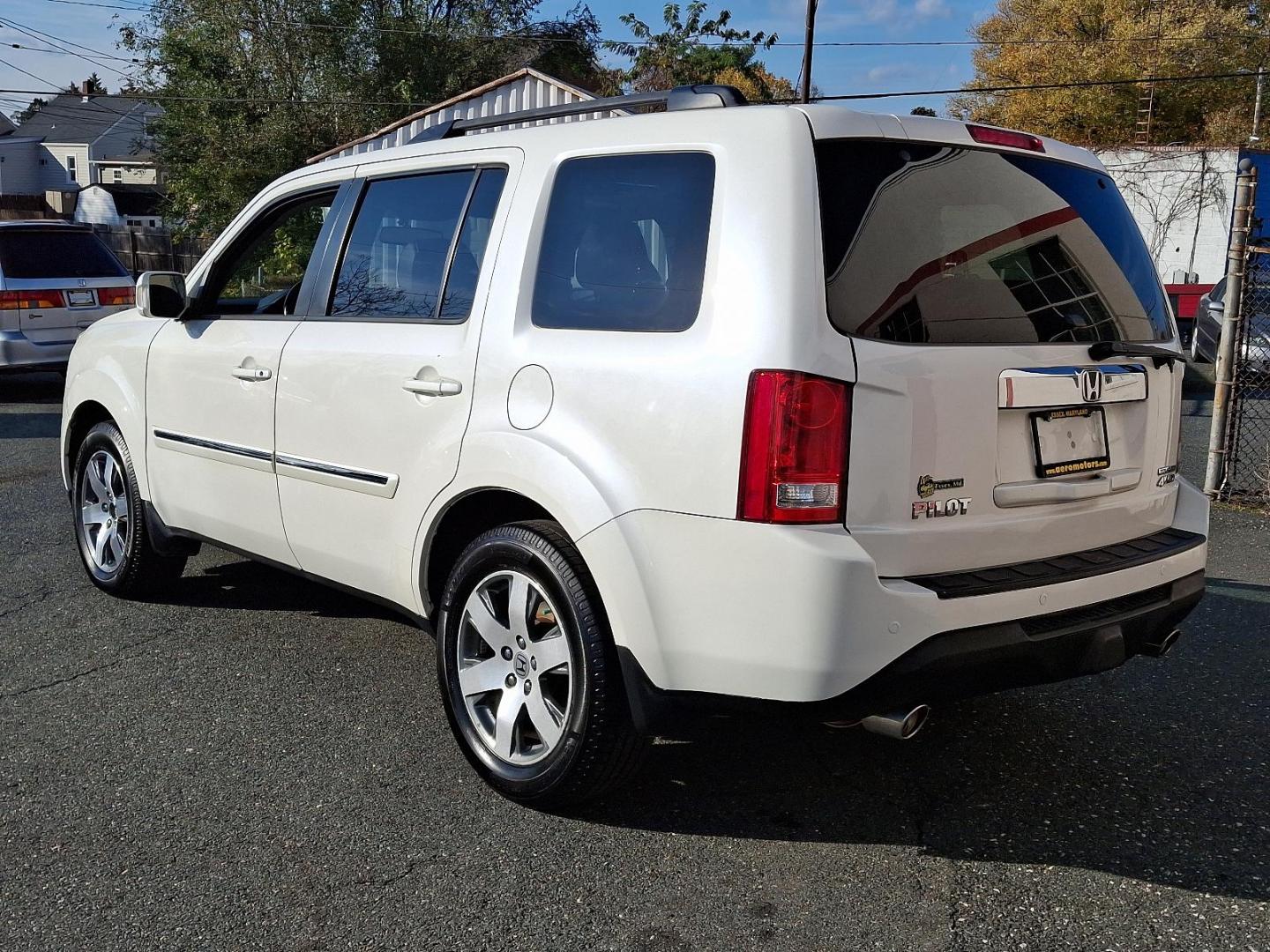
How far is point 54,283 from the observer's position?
1244cm

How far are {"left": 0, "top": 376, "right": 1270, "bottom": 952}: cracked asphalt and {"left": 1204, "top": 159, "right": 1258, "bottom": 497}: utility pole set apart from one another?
343 centimetres

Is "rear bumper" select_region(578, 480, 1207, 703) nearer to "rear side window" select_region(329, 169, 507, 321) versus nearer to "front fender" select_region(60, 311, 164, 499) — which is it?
"rear side window" select_region(329, 169, 507, 321)

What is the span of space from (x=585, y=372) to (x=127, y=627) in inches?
113

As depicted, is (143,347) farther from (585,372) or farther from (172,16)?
(172,16)

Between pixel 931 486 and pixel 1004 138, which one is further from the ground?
pixel 1004 138

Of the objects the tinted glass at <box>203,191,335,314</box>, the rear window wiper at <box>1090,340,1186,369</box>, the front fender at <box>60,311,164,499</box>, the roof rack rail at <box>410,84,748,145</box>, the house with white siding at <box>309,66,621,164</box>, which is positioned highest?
the house with white siding at <box>309,66,621,164</box>

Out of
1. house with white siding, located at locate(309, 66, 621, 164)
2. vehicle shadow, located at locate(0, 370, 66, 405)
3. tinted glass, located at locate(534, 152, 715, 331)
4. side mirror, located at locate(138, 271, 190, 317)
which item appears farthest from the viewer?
house with white siding, located at locate(309, 66, 621, 164)

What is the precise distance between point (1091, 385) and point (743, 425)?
106 cm

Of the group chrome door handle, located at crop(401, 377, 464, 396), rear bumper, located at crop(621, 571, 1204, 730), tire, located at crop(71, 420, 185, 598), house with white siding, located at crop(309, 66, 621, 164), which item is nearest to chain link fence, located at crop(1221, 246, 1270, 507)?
rear bumper, located at crop(621, 571, 1204, 730)

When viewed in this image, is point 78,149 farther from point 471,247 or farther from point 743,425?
point 743,425

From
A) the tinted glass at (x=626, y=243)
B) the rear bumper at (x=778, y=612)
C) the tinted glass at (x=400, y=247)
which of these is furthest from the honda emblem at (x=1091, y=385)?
the tinted glass at (x=400, y=247)

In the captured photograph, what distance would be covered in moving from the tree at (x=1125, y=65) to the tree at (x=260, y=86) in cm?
2049

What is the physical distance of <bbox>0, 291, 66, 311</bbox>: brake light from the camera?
12219mm

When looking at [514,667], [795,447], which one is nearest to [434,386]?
[514,667]
